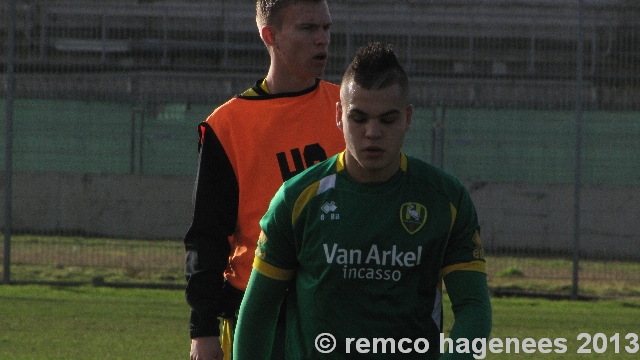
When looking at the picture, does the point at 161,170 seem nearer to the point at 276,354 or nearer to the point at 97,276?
the point at 97,276

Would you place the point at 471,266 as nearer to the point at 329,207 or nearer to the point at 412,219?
the point at 412,219

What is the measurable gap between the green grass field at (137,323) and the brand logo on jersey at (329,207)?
16.4 feet

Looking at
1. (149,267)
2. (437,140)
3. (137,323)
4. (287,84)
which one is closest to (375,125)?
(287,84)

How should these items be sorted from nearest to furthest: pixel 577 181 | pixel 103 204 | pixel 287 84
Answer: pixel 287 84
pixel 577 181
pixel 103 204

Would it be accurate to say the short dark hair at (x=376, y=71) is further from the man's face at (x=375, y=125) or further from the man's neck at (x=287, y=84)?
the man's neck at (x=287, y=84)

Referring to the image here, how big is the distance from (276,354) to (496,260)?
848cm

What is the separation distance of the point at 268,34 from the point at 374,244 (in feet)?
4.05

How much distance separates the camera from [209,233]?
3455 mm

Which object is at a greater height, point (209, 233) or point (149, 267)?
point (209, 233)

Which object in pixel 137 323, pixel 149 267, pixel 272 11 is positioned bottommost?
pixel 149 267

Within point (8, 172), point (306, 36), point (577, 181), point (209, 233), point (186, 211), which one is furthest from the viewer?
point (186, 211)

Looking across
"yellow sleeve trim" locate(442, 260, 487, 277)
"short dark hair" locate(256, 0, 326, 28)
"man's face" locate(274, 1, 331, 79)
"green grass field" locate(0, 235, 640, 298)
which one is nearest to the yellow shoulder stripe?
"yellow sleeve trim" locate(442, 260, 487, 277)
